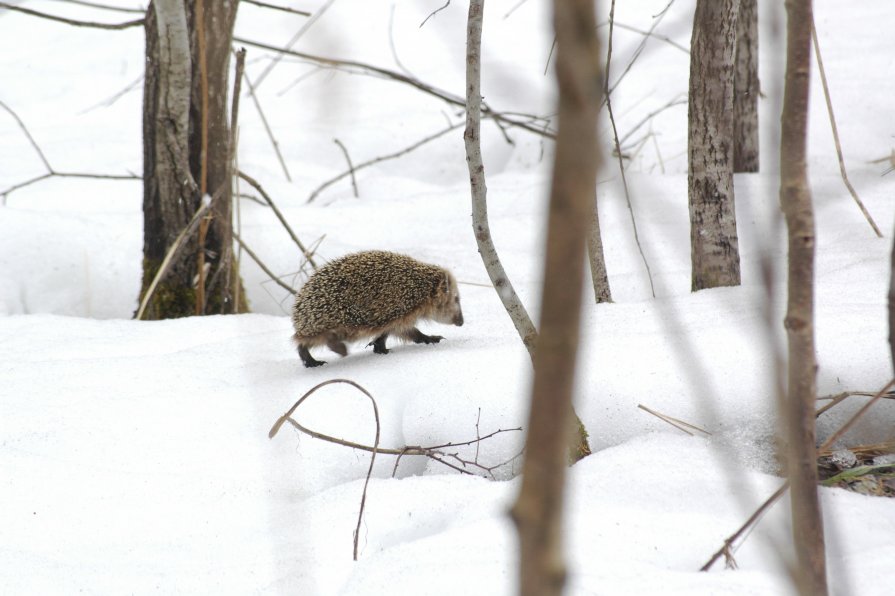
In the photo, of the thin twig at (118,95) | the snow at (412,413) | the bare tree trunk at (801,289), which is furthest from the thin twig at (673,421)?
the thin twig at (118,95)

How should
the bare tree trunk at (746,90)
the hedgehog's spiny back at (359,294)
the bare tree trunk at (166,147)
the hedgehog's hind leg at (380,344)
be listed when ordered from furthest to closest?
the bare tree trunk at (746,90) → the bare tree trunk at (166,147) → the hedgehog's hind leg at (380,344) → the hedgehog's spiny back at (359,294)

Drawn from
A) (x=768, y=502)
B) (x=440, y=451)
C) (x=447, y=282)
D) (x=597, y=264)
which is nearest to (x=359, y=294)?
(x=447, y=282)

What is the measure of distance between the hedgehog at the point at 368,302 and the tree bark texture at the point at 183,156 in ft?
3.42

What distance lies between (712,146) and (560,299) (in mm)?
3399

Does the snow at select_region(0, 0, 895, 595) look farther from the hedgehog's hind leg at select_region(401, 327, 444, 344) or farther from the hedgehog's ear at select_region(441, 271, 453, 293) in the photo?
the hedgehog's ear at select_region(441, 271, 453, 293)

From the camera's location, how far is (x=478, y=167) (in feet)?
8.36

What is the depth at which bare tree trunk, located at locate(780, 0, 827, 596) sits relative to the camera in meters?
1.13

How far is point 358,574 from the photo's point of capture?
212cm

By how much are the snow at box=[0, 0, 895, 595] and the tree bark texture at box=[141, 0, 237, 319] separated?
51cm

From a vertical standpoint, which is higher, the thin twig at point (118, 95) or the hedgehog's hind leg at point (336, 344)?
the thin twig at point (118, 95)

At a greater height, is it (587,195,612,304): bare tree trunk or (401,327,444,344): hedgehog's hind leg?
(587,195,612,304): bare tree trunk

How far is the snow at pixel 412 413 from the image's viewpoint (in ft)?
6.64

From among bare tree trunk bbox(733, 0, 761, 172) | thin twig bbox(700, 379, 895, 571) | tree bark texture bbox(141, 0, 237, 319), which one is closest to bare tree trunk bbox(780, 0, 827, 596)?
thin twig bbox(700, 379, 895, 571)

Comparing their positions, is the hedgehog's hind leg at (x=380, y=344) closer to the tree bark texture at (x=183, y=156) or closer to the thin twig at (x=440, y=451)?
the tree bark texture at (x=183, y=156)
